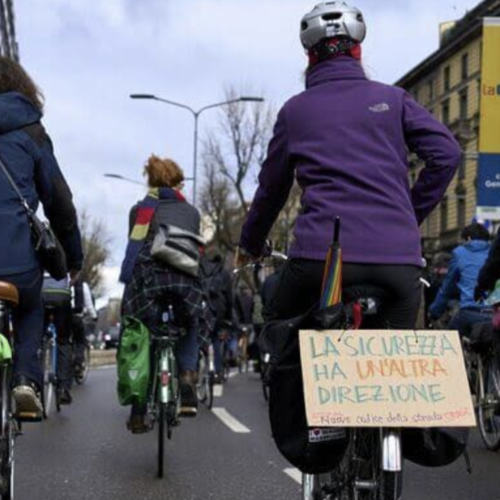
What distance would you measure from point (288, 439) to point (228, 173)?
2101 inches

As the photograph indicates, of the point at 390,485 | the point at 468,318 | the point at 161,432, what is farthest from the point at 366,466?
the point at 468,318

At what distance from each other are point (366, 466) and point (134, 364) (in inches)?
122

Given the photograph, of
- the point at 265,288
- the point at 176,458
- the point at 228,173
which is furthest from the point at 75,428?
the point at 228,173

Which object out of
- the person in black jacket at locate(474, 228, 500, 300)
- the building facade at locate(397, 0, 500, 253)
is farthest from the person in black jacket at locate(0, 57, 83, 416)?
the building facade at locate(397, 0, 500, 253)

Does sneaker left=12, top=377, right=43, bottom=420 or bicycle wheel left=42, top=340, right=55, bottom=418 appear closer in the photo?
sneaker left=12, top=377, right=43, bottom=420

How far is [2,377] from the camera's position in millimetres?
4348

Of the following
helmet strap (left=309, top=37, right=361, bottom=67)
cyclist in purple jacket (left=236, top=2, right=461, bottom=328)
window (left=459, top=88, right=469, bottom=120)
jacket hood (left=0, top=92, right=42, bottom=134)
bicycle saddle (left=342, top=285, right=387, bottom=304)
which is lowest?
bicycle saddle (left=342, top=285, right=387, bottom=304)

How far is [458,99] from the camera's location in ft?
214

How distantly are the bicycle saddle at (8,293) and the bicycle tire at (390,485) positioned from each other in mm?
1798

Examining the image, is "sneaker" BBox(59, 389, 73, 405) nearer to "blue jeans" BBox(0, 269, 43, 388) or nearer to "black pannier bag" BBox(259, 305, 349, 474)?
"blue jeans" BBox(0, 269, 43, 388)

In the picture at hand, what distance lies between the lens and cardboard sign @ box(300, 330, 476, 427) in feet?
10.6

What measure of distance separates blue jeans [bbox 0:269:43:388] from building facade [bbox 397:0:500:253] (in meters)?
54.7

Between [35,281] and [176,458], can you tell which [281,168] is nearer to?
[35,281]

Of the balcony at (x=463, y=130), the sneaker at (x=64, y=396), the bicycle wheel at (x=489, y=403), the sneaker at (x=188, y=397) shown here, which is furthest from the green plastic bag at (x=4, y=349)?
the balcony at (x=463, y=130)
